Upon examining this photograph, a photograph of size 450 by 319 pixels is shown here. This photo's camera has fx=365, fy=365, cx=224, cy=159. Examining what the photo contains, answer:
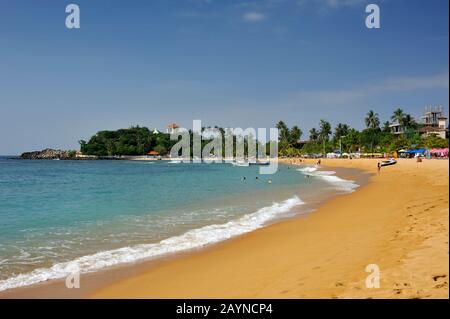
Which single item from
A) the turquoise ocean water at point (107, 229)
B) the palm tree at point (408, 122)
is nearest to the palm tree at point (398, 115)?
the palm tree at point (408, 122)

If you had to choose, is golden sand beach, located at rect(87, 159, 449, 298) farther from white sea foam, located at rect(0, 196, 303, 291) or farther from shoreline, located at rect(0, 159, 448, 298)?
white sea foam, located at rect(0, 196, 303, 291)

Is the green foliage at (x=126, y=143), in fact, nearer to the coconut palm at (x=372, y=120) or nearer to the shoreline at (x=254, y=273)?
the coconut palm at (x=372, y=120)

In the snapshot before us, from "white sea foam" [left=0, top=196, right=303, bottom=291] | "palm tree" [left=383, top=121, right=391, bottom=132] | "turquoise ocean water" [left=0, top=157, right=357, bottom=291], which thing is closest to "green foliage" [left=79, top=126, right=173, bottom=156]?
"palm tree" [left=383, top=121, right=391, bottom=132]

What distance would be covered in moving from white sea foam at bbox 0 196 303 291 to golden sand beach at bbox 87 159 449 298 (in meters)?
0.82

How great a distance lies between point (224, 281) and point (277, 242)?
3950 millimetres

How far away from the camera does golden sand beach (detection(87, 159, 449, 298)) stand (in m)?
6.10

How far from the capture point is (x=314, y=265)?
7.94m

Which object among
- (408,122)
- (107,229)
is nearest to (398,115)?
(408,122)

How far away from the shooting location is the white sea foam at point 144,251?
8.46 meters

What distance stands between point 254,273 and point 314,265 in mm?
1322

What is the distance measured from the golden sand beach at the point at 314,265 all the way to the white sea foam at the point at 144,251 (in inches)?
32.2

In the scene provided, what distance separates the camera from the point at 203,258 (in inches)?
382
